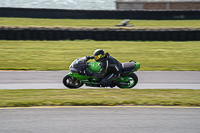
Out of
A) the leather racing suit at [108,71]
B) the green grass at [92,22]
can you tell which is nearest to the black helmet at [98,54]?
the leather racing suit at [108,71]

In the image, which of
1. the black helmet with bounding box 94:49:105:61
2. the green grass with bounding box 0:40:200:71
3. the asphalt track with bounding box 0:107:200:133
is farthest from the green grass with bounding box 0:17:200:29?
the asphalt track with bounding box 0:107:200:133

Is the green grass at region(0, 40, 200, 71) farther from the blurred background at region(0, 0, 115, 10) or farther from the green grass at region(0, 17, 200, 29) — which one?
the blurred background at region(0, 0, 115, 10)

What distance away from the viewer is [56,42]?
2038 centimetres

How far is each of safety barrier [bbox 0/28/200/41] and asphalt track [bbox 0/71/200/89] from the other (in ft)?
25.8

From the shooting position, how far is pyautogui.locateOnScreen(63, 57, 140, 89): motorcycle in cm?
984

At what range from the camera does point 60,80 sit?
37.5 ft

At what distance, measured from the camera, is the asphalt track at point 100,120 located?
620cm

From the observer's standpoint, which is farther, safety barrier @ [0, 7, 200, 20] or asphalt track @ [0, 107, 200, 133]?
safety barrier @ [0, 7, 200, 20]

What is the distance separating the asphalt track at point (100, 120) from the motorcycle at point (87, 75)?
239cm

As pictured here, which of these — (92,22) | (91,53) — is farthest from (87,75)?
(92,22)

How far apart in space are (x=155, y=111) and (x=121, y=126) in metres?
1.37

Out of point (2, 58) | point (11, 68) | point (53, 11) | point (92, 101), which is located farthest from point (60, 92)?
point (53, 11)

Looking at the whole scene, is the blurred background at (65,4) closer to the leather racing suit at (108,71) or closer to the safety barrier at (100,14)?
the safety barrier at (100,14)

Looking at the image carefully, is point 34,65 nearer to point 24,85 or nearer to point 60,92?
point 24,85
